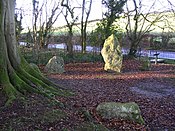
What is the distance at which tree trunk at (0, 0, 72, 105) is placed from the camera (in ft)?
21.2

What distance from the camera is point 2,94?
20.3ft

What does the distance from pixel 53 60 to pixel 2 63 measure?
30.6 feet

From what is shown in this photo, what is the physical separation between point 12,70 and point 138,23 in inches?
808

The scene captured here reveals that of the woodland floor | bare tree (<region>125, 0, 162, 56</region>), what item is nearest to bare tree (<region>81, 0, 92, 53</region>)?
bare tree (<region>125, 0, 162, 56</region>)

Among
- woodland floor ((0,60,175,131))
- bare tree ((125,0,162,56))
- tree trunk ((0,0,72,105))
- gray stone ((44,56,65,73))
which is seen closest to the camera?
woodland floor ((0,60,175,131))

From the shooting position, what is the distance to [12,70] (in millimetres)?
6867

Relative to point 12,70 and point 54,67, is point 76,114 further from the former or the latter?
point 54,67

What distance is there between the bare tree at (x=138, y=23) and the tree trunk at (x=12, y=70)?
18.1m

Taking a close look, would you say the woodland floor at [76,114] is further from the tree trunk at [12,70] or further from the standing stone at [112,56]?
the standing stone at [112,56]

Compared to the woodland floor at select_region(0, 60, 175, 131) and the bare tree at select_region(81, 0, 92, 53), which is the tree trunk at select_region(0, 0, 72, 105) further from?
the bare tree at select_region(81, 0, 92, 53)

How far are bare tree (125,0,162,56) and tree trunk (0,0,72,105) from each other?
1810 centimetres

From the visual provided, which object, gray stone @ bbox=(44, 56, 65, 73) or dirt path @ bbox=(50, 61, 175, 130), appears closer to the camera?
dirt path @ bbox=(50, 61, 175, 130)

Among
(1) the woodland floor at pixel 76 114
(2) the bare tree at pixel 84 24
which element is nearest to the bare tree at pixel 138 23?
(2) the bare tree at pixel 84 24

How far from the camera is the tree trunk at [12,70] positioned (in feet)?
21.2
